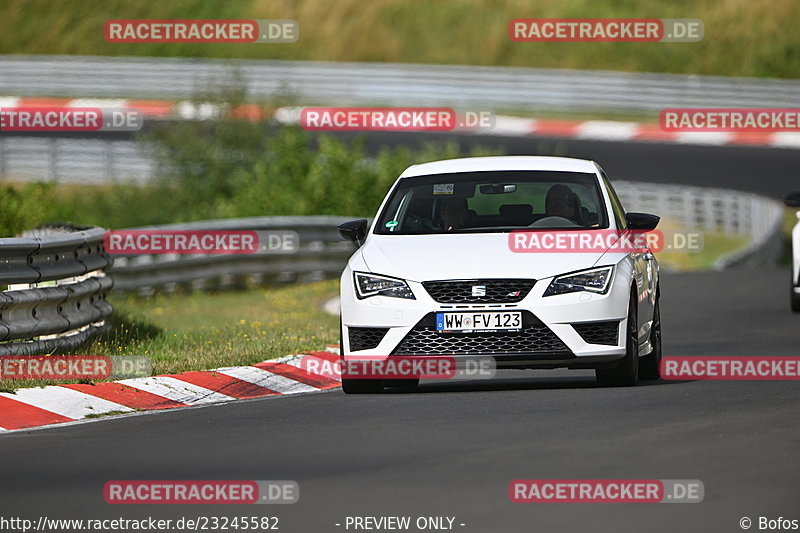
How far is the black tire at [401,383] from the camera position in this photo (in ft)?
42.7

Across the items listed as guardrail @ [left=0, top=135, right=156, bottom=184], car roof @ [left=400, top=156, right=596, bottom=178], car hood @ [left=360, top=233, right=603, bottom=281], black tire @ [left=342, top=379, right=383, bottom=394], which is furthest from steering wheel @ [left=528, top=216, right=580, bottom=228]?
guardrail @ [left=0, top=135, right=156, bottom=184]

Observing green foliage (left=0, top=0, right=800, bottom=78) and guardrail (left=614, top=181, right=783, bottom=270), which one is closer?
guardrail (left=614, top=181, right=783, bottom=270)

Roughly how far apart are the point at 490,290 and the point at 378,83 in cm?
3563

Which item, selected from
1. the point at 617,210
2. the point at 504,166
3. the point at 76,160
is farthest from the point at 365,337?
the point at 76,160

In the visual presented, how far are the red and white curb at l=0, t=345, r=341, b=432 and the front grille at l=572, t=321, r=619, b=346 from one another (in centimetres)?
225

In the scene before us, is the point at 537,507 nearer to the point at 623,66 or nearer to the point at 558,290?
the point at 558,290

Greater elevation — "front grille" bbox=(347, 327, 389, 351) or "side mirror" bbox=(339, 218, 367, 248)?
"side mirror" bbox=(339, 218, 367, 248)

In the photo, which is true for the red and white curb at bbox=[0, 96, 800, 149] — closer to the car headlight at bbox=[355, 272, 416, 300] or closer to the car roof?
the car roof

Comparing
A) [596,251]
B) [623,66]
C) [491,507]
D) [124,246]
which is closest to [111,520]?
[491,507]

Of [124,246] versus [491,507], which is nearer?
[491,507]

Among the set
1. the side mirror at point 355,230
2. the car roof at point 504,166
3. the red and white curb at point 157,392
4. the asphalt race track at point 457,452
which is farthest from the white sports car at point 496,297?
the red and white curb at point 157,392

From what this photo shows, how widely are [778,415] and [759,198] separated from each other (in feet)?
80.3

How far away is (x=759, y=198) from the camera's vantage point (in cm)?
3441

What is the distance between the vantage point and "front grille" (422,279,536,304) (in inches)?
465
